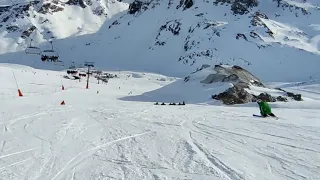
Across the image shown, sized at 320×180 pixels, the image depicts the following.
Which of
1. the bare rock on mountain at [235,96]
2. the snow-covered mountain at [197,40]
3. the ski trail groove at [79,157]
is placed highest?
the snow-covered mountain at [197,40]

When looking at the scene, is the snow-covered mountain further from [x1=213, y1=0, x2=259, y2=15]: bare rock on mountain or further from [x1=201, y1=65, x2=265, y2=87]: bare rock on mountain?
[x1=201, y1=65, x2=265, y2=87]: bare rock on mountain

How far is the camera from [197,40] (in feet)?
413

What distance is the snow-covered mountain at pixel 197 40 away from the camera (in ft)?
335

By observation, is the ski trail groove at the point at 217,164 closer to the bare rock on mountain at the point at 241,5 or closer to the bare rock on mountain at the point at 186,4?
the bare rock on mountain at the point at 241,5

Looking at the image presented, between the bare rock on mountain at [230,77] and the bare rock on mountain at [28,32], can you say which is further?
the bare rock on mountain at [28,32]

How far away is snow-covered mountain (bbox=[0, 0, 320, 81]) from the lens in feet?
335

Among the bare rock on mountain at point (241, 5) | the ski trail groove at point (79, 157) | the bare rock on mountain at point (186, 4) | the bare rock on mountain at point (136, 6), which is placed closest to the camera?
the ski trail groove at point (79, 157)

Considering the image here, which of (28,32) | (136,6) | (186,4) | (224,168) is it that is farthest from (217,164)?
(28,32)

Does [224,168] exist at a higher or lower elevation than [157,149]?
lower

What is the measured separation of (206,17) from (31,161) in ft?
435

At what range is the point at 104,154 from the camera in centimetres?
1041

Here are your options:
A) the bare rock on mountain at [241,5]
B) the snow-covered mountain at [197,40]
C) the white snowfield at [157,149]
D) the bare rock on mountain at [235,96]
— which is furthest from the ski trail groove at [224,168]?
the bare rock on mountain at [241,5]

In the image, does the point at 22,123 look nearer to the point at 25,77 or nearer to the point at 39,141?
the point at 39,141

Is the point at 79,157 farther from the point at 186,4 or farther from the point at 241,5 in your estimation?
the point at 186,4
